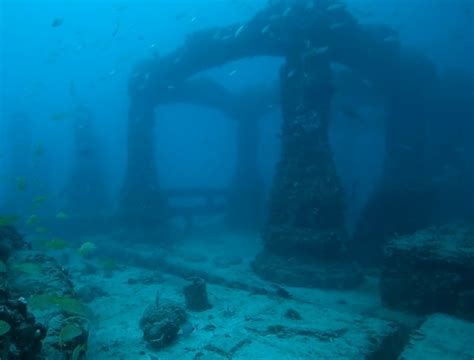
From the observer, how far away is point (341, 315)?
7273mm

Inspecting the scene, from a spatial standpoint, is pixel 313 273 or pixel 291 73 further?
pixel 291 73

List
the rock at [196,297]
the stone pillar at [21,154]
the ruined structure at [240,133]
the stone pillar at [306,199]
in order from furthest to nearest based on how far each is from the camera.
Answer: the stone pillar at [21,154], the ruined structure at [240,133], the stone pillar at [306,199], the rock at [196,297]

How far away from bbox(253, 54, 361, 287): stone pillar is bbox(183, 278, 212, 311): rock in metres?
3.72

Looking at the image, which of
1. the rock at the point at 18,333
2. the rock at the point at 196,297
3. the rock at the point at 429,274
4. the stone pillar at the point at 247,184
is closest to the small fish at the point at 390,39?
the rock at the point at 429,274

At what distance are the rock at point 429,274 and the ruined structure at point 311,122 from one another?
234 cm

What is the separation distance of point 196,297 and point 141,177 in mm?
11843

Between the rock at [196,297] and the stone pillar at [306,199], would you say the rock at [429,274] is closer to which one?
the stone pillar at [306,199]

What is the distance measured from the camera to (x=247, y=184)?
929 inches

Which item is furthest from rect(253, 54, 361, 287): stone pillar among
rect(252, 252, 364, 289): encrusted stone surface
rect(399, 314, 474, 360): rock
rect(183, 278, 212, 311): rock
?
rect(399, 314, 474, 360): rock

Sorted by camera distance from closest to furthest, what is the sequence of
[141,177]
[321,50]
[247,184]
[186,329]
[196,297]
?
[186,329]
[196,297]
[321,50]
[141,177]
[247,184]

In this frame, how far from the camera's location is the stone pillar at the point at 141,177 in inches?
711

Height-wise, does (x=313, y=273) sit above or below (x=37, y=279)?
below

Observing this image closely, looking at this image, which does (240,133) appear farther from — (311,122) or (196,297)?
(196,297)

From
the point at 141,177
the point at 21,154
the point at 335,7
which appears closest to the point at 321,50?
the point at 335,7
